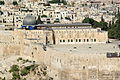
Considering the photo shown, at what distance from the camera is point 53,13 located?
107750 millimetres

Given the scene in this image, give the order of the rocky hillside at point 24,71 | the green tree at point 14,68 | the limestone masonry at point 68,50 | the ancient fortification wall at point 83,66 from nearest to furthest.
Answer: the ancient fortification wall at point 83,66 < the limestone masonry at point 68,50 < the rocky hillside at point 24,71 < the green tree at point 14,68

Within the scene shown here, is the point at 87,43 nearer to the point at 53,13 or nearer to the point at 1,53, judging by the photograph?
the point at 1,53

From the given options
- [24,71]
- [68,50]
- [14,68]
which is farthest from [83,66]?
[14,68]

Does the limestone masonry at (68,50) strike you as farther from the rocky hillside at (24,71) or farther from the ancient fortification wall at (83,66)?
the rocky hillside at (24,71)

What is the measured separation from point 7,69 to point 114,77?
42.6ft

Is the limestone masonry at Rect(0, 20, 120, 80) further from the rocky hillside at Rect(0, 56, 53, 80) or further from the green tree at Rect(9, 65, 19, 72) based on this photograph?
the green tree at Rect(9, 65, 19, 72)

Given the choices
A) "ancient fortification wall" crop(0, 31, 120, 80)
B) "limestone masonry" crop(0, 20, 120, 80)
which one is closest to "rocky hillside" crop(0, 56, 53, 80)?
"limestone masonry" crop(0, 20, 120, 80)

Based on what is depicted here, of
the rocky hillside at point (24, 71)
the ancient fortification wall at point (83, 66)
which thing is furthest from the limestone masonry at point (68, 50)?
the rocky hillside at point (24, 71)

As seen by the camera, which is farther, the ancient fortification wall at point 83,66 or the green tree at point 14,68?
the green tree at point 14,68

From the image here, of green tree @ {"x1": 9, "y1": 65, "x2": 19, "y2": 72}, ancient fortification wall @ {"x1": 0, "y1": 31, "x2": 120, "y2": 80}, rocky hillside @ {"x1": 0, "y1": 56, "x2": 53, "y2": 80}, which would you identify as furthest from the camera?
green tree @ {"x1": 9, "y1": 65, "x2": 19, "y2": 72}

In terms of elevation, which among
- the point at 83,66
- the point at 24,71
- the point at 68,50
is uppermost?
the point at 68,50

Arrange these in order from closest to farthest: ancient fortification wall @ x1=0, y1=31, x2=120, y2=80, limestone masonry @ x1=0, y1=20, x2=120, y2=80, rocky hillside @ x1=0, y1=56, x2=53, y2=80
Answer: ancient fortification wall @ x1=0, y1=31, x2=120, y2=80, limestone masonry @ x1=0, y1=20, x2=120, y2=80, rocky hillside @ x1=0, y1=56, x2=53, y2=80

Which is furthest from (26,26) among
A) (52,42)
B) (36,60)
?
(36,60)

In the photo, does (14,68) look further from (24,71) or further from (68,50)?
(68,50)
